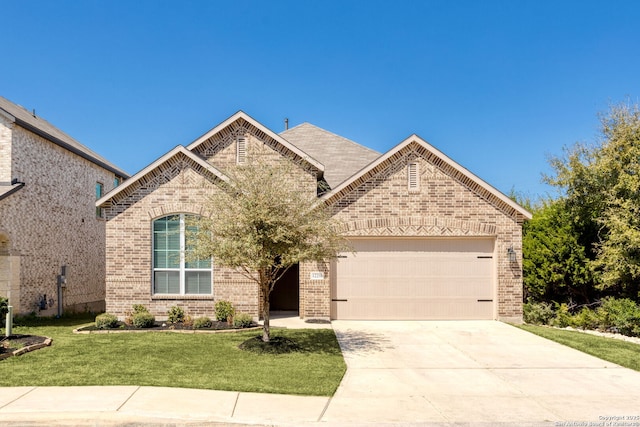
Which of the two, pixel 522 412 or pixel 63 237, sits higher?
pixel 63 237

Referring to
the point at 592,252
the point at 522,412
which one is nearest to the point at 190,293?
the point at 522,412

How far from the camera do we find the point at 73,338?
11.6 meters

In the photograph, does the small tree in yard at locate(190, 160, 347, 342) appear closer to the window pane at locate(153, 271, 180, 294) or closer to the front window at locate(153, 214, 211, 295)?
the front window at locate(153, 214, 211, 295)

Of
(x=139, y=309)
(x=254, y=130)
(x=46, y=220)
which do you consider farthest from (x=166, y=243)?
(x=46, y=220)

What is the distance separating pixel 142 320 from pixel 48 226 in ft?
21.6

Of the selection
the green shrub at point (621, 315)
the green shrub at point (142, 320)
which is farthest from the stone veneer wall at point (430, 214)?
the green shrub at point (142, 320)

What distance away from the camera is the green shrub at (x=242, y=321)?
1281 cm

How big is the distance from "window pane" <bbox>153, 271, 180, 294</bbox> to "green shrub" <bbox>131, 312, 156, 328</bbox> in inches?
43.5

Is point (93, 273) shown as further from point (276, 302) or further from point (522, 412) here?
point (522, 412)

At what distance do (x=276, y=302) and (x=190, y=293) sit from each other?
12.8ft

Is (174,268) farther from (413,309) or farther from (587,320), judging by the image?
(587,320)

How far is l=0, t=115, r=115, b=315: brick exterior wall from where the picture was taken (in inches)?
566

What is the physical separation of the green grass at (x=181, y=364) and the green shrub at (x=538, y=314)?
6885mm

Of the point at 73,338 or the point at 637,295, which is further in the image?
the point at 637,295
